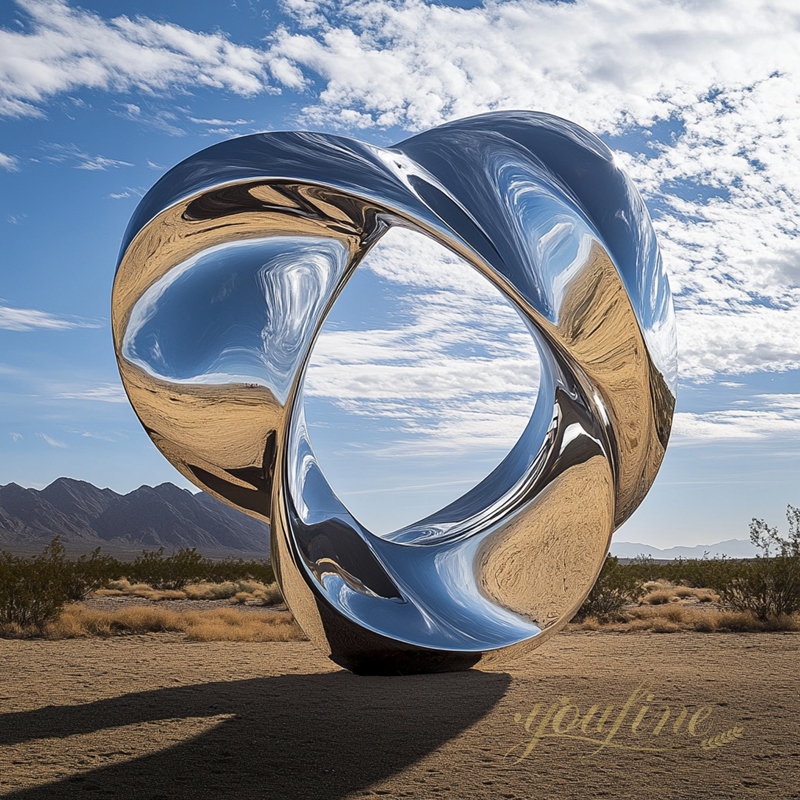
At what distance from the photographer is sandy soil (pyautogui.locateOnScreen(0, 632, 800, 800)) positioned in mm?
5992

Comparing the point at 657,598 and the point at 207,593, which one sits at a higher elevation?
the point at 657,598

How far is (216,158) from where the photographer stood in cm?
791

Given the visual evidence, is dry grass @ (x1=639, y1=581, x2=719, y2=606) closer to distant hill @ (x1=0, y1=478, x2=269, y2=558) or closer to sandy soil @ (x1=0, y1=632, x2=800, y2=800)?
sandy soil @ (x1=0, y1=632, x2=800, y2=800)

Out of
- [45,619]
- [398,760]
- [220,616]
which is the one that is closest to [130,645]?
[45,619]

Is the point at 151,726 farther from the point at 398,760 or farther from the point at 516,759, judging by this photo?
the point at 516,759

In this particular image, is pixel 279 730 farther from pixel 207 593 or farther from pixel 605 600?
pixel 207 593

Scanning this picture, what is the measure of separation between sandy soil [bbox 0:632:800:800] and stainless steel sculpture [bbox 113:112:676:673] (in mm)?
935

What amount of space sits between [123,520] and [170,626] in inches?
5677

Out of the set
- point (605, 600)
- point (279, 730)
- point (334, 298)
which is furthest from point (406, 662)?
point (605, 600)

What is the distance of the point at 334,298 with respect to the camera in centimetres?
998

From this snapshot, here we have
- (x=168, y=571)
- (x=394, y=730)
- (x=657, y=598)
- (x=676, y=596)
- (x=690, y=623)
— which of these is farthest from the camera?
(x=168, y=571)

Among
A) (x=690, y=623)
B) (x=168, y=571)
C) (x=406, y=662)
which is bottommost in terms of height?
(x=168, y=571)

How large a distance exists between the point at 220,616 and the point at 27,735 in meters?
11.0

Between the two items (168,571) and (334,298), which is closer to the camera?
(334,298)
